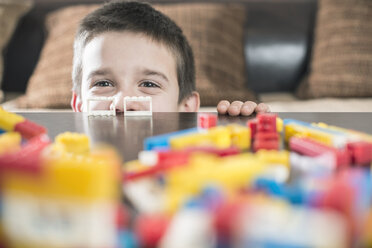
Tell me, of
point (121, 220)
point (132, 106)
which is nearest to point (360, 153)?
point (121, 220)

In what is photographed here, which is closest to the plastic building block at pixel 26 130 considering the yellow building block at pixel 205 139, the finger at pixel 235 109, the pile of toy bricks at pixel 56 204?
the yellow building block at pixel 205 139

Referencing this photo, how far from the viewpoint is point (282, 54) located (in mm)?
2096

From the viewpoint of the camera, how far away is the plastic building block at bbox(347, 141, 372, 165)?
0.37 metres

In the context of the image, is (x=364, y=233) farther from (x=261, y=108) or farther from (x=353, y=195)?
(x=261, y=108)

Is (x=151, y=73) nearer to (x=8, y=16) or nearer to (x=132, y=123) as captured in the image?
(x=132, y=123)

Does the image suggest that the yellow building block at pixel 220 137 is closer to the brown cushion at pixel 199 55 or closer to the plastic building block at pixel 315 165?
the plastic building block at pixel 315 165

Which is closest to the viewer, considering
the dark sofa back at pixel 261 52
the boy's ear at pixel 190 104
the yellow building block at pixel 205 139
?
the yellow building block at pixel 205 139

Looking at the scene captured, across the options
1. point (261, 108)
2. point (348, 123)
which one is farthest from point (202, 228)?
point (261, 108)

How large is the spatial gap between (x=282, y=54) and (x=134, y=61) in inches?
51.6

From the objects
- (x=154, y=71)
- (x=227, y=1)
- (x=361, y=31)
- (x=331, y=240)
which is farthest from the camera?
(x=227, y=1)

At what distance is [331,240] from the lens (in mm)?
174

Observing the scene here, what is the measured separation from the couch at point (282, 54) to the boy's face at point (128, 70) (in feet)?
2.57

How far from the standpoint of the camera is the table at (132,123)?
0.50 meters

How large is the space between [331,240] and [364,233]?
0.04 m
